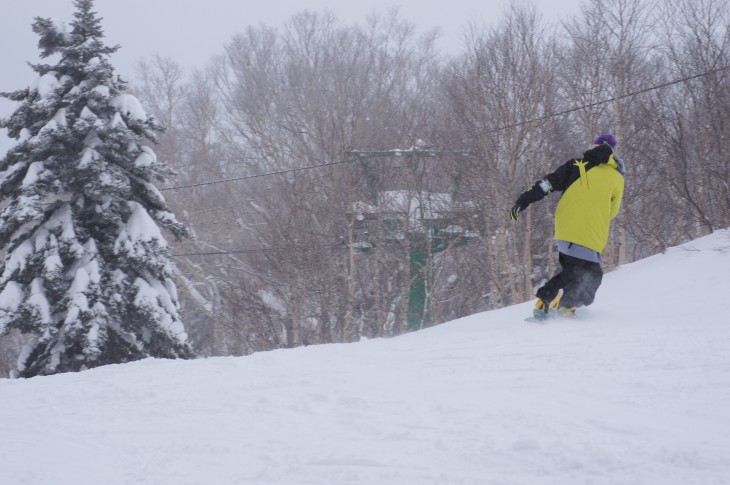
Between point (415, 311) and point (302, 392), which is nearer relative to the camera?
point (302, 392)

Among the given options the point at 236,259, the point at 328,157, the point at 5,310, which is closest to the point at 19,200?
the point at 5,310

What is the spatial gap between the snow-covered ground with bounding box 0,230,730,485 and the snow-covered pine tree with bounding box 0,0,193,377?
25.6ft

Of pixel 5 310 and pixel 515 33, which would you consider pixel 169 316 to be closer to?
pixel 5 310

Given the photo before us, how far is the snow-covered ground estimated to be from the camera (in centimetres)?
321

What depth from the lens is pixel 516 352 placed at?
17.3ft

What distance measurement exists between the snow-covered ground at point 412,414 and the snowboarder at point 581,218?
0.51 meters

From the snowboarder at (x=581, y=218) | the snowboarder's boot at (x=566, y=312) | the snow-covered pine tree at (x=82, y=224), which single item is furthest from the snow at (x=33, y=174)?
the snowboarder's boot at (x=566, y=312)

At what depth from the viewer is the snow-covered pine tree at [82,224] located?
13438 mm

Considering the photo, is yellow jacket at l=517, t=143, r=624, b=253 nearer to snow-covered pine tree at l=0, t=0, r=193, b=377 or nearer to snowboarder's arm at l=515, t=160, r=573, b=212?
snowboarder's arm at l=515, t=160, r=573, b=212

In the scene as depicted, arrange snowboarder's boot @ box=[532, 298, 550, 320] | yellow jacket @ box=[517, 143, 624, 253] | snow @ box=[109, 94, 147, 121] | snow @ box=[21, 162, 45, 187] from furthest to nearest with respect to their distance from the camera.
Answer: snow @ box=[109, 94, 147, 121]
snow @ box=[21, 162, 45, 187]
yellow jacket @ box=[517, 143, 624, 253]
snowboarder's boot @ box=[532, 298, 550, 320]

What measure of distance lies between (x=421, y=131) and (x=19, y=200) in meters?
18.1

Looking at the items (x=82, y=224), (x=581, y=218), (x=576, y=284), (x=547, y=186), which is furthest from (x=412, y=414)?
(x=82, y=224)

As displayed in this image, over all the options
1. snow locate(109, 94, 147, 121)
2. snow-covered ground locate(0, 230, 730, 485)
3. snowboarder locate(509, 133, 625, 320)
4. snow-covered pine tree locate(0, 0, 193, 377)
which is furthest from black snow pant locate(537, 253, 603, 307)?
snow locate(109, 94, 147, 121)

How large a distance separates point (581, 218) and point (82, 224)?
427 inches
